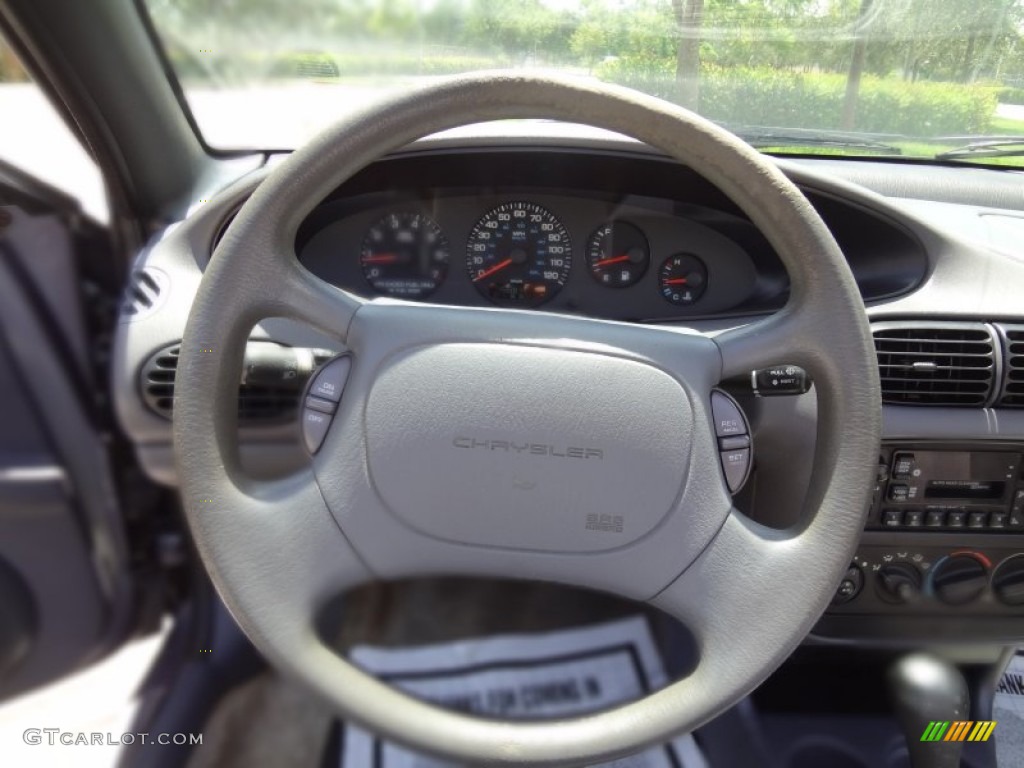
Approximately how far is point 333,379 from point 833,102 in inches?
52.0

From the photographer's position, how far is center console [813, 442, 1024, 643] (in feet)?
5.40

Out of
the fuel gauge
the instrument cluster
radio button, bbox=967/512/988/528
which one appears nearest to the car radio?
radio button, bbox=967/512/988/528

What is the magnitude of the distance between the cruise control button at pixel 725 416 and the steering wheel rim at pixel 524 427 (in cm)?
2

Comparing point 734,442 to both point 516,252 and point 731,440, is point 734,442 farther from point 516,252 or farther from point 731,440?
point 516,252

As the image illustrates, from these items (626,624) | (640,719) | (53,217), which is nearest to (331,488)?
(640,719)

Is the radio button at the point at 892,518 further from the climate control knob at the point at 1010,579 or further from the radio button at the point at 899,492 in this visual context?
the climate control knob at the point at 1010,579

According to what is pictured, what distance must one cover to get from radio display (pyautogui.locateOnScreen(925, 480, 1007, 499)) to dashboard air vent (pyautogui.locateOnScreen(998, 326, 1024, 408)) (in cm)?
16

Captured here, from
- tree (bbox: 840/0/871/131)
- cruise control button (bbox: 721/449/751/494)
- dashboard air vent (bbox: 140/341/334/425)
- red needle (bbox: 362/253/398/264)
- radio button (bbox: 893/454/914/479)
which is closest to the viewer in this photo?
cruise control button (bbox: 721/449/751/494)

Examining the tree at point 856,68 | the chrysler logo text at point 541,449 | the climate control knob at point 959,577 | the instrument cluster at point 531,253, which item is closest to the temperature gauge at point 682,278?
the instrument cluster at point 531,253

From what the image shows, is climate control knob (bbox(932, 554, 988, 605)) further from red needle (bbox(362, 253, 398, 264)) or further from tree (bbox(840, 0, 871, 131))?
red needle (bbox(362, 253, 398, 264))

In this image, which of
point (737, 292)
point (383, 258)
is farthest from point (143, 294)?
point (737, 292)

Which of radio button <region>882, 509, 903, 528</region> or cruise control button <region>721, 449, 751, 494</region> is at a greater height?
cruise control button <region>721, 449, 751, 494</region>

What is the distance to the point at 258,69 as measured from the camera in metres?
1.77

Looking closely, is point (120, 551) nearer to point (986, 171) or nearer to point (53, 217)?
point (53, 217)
